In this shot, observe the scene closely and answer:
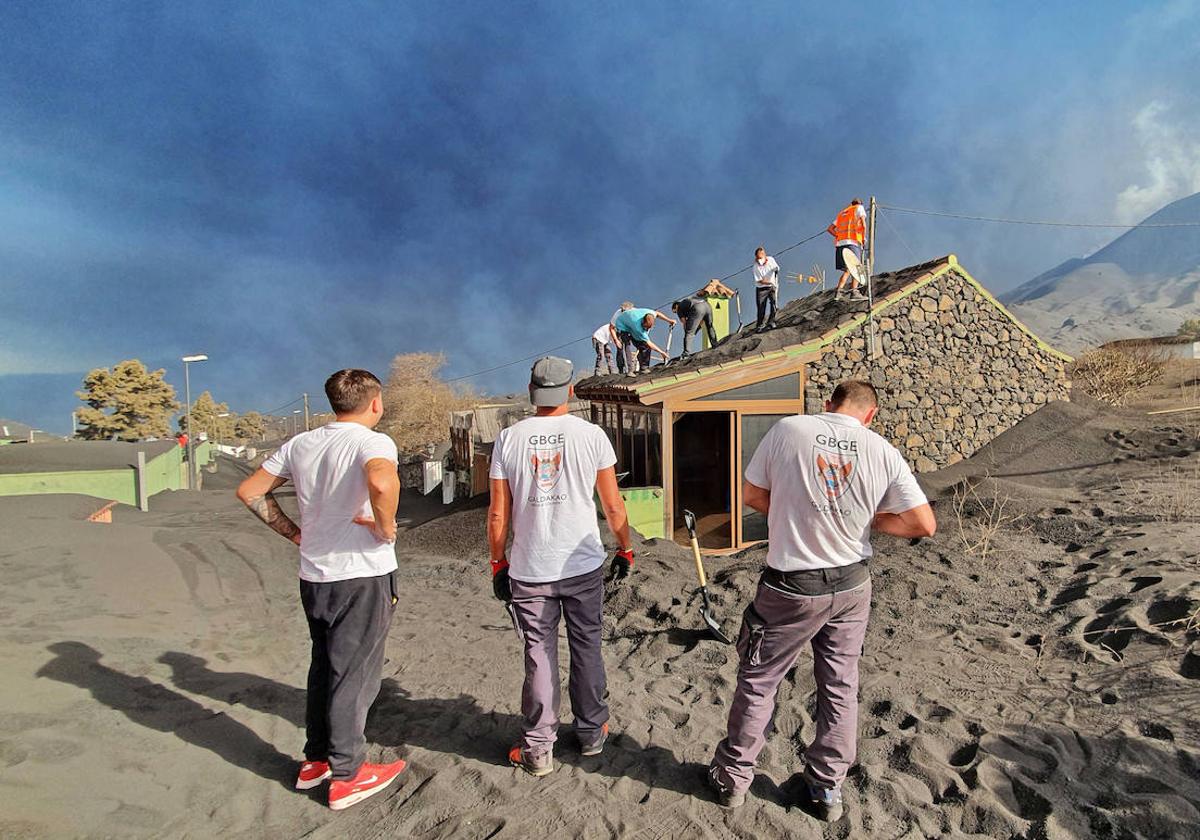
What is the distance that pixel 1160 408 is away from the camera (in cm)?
1270

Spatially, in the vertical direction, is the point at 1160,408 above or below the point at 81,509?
above

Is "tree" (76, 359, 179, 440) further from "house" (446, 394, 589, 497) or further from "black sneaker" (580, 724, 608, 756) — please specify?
"black sneaker" (580, 724, 608, 756)

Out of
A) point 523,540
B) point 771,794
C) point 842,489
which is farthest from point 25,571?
point 842,489

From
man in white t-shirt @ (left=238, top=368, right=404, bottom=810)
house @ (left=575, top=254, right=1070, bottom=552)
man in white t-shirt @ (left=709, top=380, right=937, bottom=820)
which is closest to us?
man in white t-shirt @ (left=709, top=380, right=937, bottom=820)

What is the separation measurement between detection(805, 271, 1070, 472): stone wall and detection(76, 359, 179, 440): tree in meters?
38.1

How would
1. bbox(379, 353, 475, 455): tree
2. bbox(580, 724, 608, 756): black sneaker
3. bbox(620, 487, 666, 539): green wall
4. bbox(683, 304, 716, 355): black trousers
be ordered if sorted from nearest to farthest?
bbox(580, 724, 608, 756): black sneaker
bbox(620, 487, 666, 539): green wall
bbox(683, 304, 716, 355): black trousers
bbox(379, 353, 475, 455): tree

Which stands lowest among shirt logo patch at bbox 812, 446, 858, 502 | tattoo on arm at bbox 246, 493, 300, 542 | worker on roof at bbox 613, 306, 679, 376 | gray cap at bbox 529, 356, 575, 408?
tattoo on arm at bbox 246, 493, 300, 542

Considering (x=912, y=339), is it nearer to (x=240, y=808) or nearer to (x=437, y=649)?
(x=437, y=649)

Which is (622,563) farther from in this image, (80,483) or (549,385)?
(80,483)

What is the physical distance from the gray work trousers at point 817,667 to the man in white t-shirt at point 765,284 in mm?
10088

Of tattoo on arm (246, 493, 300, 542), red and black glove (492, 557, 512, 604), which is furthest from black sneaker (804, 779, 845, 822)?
tattoo on arm (246, 493, 300, 542)

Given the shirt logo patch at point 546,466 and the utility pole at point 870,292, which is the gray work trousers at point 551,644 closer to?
the shirt logo patch at point 546,466

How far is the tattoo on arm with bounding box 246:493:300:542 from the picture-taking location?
2.82m

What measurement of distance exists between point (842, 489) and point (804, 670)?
1.98m
